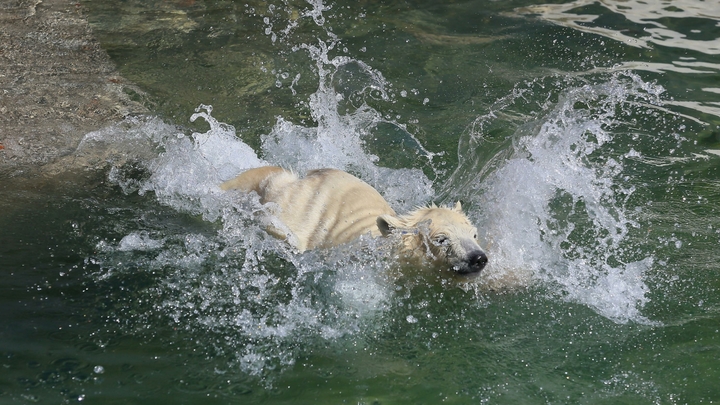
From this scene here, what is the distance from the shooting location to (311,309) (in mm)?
4129

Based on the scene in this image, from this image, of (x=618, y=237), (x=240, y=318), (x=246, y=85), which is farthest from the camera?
(x=246, y=85)

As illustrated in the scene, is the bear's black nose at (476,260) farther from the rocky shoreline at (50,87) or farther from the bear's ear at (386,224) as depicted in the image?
the rocky shoreline at (50,87)

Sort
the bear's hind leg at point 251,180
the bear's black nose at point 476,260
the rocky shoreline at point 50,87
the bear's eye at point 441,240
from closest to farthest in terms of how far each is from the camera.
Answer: the bear's black nose at point 476,260 → the bear's eye at point 441,240 → the bear's hind leg at point 251,180 → the rocky shoreline at point 50,87

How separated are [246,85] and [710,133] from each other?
15.2ft

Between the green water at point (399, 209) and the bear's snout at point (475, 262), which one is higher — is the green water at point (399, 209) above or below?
below

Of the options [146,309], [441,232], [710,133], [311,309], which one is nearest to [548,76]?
[710,133]

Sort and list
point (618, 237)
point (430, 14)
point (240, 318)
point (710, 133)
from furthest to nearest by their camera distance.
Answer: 1. point (430, 14)
2. point (710, 133)
3. point (618, 237)
4. point (240, 318)

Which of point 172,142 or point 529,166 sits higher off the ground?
point 529,166

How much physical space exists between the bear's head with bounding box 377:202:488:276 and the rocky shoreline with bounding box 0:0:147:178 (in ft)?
10.0

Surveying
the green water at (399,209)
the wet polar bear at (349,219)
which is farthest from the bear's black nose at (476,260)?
the green water at (399,209)

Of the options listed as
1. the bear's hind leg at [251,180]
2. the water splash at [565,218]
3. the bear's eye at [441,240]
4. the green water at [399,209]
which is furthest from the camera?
the bear's hind leg at [251,180]

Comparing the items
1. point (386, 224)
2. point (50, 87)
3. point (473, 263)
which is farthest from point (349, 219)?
point (50, 87)

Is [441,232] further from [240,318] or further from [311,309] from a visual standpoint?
[240,318]

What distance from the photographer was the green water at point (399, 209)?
364 cm
